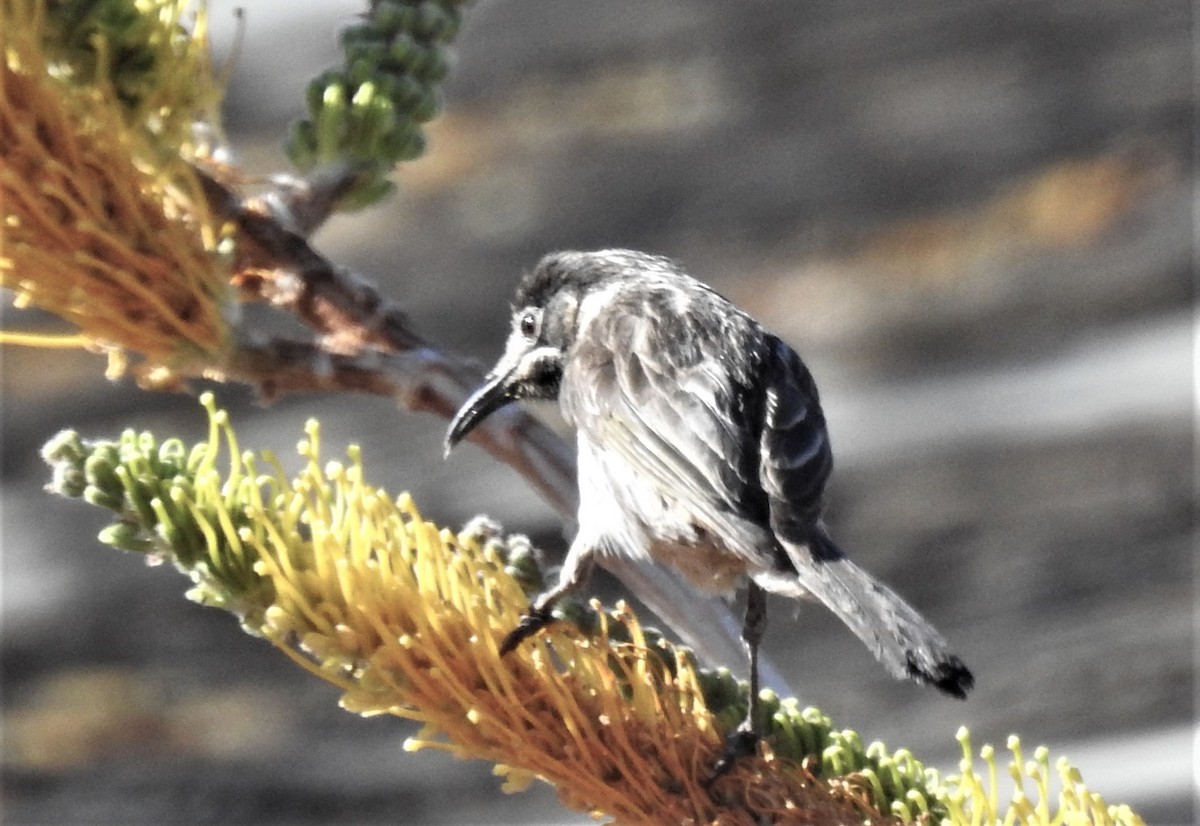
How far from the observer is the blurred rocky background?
14.4 feet

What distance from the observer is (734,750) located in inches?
60.2

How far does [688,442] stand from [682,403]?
0.29 ft

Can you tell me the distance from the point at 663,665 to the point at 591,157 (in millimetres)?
3010

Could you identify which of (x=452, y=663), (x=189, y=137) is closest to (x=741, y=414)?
(x=452, y=663)

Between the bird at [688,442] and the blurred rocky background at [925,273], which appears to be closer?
the bird at [688,442]

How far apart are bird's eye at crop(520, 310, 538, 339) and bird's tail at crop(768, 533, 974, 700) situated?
0.72 m

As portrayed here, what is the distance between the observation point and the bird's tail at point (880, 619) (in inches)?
59.6

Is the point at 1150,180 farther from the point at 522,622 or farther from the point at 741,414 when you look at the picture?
the point at 522,622

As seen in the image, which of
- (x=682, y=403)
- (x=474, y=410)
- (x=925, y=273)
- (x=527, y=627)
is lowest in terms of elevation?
(x=527, y=627)

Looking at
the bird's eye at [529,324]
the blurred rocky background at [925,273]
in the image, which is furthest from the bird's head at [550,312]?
the blurred rocky background at [925,273]

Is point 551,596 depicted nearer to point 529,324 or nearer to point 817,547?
point 817,547

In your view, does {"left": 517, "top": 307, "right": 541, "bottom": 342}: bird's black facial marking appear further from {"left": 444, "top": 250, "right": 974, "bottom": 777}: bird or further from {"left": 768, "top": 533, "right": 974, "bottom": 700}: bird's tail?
{"left": 768, "top": 533, "right": 974, "bottom": 700}: bird's tail

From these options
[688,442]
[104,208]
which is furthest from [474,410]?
[104,208]

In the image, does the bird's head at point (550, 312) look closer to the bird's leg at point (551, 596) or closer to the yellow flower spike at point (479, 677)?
the bird's leg at point (551, 596)
